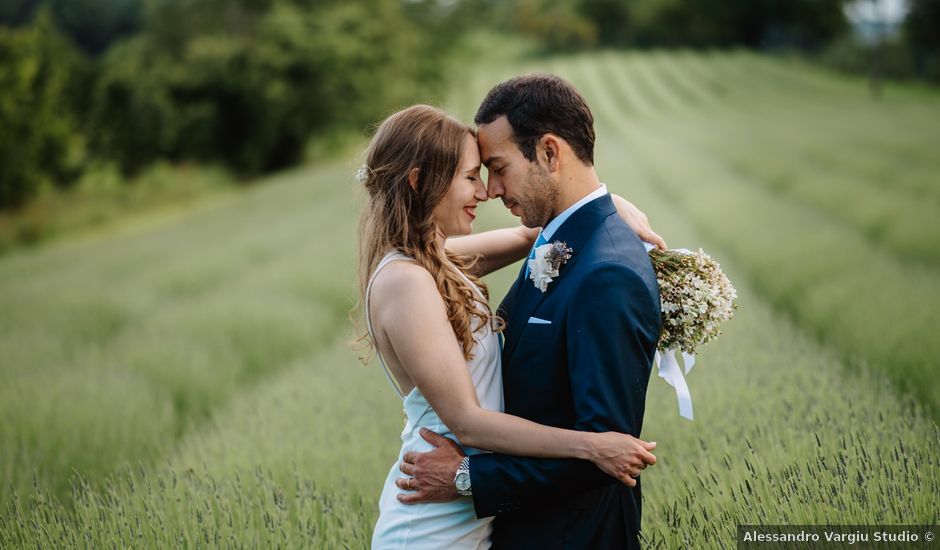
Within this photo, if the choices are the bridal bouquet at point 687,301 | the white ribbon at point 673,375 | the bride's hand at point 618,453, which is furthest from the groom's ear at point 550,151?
the bride's hand at point 618,453

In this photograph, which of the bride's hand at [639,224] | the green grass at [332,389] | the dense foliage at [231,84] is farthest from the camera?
the dense foliage at [231,84]

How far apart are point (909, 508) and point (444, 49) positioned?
4916cm

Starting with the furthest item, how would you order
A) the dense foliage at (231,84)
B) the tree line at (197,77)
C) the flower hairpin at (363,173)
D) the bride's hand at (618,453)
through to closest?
the dense foliage at (231,84), the tree line at (197,77), the flower hairpin at (363,173), the bride's hand at (618,453)

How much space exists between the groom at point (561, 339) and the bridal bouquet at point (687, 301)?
166 mm

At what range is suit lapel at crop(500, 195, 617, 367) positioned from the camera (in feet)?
7.54

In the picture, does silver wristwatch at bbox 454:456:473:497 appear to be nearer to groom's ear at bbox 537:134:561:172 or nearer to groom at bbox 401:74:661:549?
groom at bbox 401:74:661:549

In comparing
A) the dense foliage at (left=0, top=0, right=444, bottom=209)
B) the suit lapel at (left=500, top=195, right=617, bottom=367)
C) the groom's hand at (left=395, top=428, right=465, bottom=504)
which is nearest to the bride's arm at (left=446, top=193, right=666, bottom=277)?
the suit lapel at (left=500, top=195, right=617, bottom=367)

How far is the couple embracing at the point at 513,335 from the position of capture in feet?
6.79

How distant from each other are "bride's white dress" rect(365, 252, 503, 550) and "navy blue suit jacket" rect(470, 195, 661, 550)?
2.3 inches

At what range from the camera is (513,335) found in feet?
7.86

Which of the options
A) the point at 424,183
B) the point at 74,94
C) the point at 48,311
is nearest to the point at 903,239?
the point at 424,183

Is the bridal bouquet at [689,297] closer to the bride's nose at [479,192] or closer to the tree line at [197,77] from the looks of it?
the bride's nose at [479,192]

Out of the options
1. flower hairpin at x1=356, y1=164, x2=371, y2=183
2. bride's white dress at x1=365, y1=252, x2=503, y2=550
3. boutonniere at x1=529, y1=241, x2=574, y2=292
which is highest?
flower hairpin at x1=356, y1=164, x2=371, y2=183

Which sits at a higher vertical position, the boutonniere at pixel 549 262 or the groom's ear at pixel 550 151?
the groom's ear at pixel 550 151
